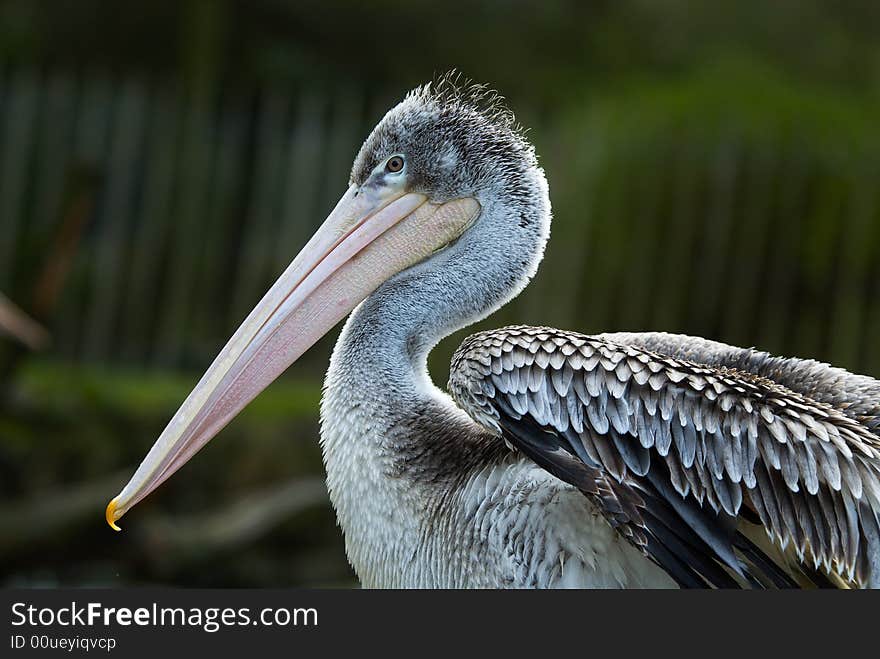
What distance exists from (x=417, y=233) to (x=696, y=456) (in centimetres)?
97

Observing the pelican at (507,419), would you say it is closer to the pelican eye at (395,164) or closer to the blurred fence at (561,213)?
the pelican eye at (395,164)

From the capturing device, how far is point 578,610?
256cm

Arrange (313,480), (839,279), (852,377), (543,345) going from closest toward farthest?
(543,345), (852,377), (313,480), (839,279)

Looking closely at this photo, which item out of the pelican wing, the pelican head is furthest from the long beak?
the pelican wing

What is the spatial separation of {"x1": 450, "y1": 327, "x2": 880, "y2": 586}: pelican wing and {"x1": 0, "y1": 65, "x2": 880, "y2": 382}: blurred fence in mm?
3662

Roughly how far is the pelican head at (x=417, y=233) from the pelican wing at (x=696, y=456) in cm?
45

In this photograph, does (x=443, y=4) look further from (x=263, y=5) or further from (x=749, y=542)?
(x=749, y=542)

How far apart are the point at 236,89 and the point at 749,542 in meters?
5.40

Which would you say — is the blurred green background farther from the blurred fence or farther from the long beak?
the long beak

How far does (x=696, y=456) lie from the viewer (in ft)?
8.24

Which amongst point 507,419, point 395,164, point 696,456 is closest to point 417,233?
point 395,164

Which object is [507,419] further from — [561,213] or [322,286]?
[561,213]

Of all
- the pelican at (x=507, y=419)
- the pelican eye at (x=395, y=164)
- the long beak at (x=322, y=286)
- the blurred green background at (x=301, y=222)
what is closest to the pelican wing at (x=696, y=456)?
the pelican at (x=507, y=419)

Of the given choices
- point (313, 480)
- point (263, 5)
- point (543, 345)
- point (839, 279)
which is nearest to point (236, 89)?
point (263, 5)
